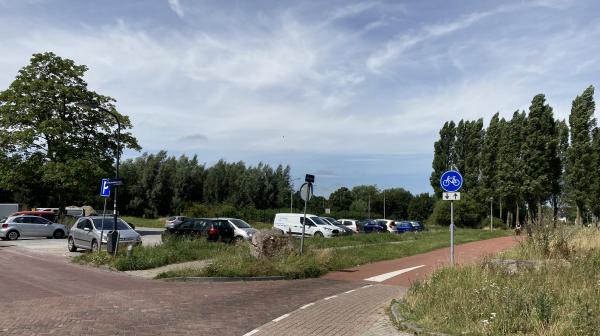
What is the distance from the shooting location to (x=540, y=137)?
51.0 m

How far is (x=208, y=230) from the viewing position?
24312mm

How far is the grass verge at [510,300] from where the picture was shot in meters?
6.68

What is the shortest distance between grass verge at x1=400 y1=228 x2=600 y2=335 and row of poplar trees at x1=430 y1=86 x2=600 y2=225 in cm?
2720

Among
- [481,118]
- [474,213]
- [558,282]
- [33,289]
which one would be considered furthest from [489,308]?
[481,118]

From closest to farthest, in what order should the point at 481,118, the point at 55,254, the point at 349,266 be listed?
the point at 349,266 < the point at 55,254 < the point at 481,118

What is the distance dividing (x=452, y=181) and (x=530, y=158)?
41105mm

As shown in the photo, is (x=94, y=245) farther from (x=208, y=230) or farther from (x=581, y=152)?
(x=581, y=152)

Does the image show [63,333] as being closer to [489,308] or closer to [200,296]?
[200,296]

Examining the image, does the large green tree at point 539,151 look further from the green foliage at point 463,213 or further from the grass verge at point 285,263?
the grass verge at point 285,263

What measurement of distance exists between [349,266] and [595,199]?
33619 mm

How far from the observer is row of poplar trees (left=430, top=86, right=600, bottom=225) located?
45156 mm

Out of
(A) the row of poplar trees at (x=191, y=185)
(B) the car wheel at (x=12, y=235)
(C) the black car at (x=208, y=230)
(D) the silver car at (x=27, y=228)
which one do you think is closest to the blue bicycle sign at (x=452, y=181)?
(C) the black car at (x=208, y=230)

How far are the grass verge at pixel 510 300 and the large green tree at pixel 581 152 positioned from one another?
1460 inches

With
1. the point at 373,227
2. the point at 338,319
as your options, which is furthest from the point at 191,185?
the point at 338,319
